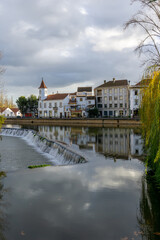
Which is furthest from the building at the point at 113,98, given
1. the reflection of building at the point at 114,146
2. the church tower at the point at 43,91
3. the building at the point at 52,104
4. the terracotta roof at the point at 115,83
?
the reflection of building at the point at 114,146

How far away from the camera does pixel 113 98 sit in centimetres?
7481

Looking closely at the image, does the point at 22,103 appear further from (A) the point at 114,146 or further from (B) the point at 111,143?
(A) the point at 114,146

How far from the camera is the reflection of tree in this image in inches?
244

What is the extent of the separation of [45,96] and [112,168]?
84129mm

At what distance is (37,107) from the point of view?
9969cm

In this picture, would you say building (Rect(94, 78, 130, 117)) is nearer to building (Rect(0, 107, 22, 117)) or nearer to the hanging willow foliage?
building (Rect(0, 107, 22, 117))

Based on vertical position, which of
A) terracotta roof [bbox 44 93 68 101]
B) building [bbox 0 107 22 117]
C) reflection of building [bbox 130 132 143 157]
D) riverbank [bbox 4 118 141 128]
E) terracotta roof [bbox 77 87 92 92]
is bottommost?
reflection of building [bbox 130 132 143 157]

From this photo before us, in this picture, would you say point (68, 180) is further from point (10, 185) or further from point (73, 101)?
point (73, 101)

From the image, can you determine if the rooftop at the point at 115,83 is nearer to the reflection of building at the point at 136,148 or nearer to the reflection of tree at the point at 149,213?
Result: the reflection of building at the point at 136,148

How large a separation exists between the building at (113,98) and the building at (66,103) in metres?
Result: 3.19

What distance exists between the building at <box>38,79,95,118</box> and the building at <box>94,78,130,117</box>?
3.19 metres

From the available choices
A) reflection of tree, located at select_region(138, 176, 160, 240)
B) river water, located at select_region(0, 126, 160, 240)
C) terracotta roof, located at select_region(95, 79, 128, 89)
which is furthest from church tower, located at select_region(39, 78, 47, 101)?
reflection of tree, located at select_region(138, 176, 160, 240)

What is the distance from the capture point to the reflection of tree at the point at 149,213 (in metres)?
6.20

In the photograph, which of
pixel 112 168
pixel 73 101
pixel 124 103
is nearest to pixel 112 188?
pixel 112 168
